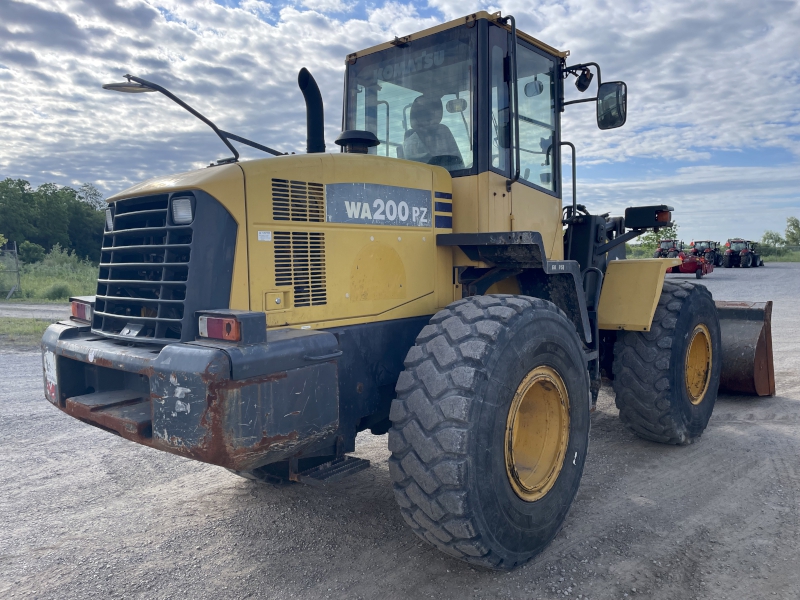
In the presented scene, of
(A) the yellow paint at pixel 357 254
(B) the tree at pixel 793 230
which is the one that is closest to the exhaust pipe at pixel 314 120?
(A) the yellow paint at pixel 357 254

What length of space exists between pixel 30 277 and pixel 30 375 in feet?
63.6

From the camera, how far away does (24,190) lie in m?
45.3

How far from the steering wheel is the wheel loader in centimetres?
1

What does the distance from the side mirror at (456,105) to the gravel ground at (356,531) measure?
8.77 feet

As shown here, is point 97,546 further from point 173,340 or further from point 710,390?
point 710,390

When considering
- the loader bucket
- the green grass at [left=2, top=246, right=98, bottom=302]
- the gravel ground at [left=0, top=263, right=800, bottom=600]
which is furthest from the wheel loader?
the green grass at [left=2, top=246, right=98, bottom=302]

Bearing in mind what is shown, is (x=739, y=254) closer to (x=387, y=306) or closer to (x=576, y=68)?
(x=576, y=68)

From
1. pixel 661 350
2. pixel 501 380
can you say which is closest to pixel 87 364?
pixel 501 380

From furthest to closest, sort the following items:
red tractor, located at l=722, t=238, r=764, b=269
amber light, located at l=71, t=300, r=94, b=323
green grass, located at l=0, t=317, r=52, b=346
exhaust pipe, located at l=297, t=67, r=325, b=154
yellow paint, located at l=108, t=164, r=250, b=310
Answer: red tractor, located at l=722, t=238, r=764, b=269 < green grass, located at l=0, t=317, r=52, b=346 < exhaust pipe, located at l=297, t=67, r=325, b=154 < amber light, located at l=71, t=300, r=94, b=323 < yellow paint, located at l=108, t=164, r=250, b=310

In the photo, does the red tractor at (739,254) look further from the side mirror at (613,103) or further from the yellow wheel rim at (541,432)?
the yellow wheel rim at (541,432)

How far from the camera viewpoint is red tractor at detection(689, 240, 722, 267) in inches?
1538

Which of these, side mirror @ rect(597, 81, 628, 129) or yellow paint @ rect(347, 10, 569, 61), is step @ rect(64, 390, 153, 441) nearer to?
yellow paint @ rect(347, 10, 569, 61)

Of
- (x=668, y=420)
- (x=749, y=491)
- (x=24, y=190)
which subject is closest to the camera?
(x=749, y=491)

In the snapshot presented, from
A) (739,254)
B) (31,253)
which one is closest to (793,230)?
(739,254)
